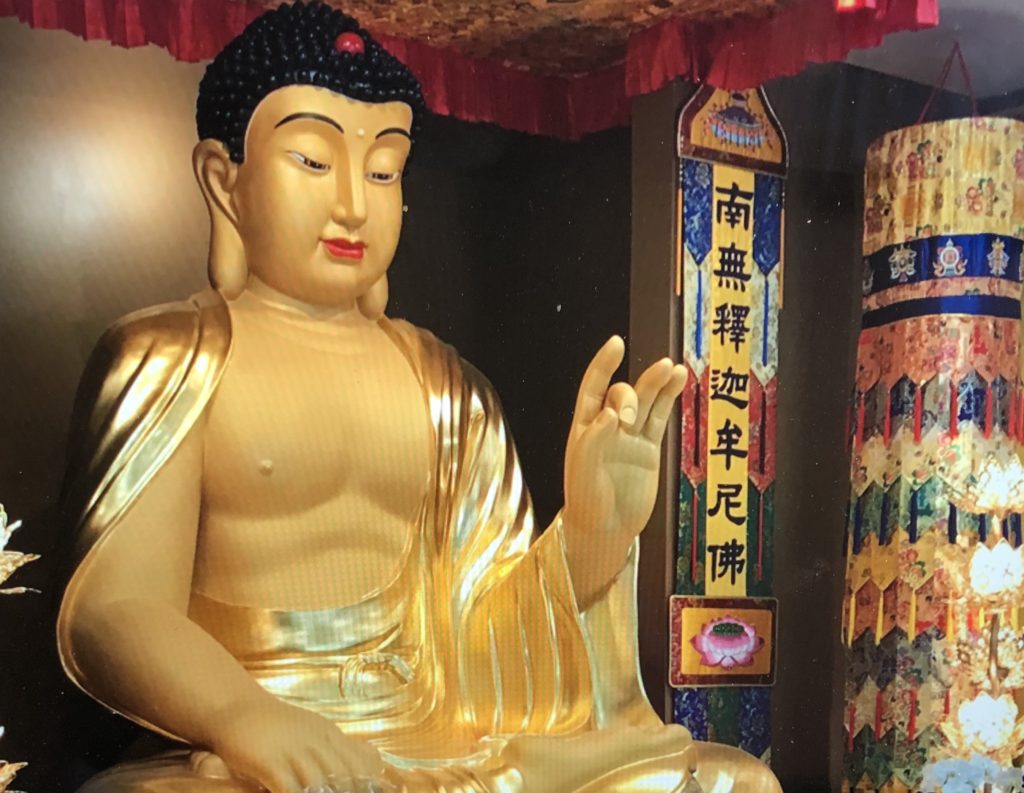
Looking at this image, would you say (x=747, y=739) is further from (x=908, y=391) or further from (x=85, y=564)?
(x=85, y=564)

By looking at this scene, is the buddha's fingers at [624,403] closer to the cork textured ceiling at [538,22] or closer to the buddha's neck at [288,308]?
the buddha's neck at [288,308]

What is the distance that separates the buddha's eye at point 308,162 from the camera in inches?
64.1

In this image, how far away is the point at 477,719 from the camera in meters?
1.71

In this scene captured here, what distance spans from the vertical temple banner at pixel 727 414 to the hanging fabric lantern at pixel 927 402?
20 cm

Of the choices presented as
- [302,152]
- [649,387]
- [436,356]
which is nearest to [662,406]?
[649,387]

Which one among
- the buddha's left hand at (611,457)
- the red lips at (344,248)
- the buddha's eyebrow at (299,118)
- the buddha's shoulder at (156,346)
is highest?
the buddha's eyebrow at (299,118)

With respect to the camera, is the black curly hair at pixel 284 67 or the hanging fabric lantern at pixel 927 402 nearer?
the black curly hair at pixel 284 67

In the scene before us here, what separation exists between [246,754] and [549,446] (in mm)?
820

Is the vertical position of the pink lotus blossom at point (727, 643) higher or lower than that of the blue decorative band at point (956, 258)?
lower

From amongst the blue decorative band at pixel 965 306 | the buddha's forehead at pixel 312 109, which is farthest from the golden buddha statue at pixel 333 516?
the blue decorative band at pixel 965 306

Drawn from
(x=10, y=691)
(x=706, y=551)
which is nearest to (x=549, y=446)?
(x=706, y=551)

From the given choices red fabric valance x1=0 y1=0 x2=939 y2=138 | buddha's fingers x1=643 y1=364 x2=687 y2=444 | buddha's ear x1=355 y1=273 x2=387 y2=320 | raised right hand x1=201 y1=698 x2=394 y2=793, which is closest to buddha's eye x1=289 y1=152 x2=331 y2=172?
buddha's ear x1=355 y1=273 x2=387 y2=320

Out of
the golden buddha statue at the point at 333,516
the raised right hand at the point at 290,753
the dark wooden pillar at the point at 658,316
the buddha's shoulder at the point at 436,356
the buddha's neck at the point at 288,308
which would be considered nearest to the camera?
the raised right hand at the point at 290,753

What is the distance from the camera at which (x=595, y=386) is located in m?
1.59
